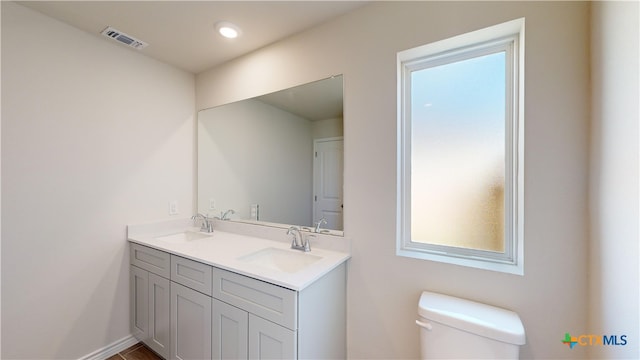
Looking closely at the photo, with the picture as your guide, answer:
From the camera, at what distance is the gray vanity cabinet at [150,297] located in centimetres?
165

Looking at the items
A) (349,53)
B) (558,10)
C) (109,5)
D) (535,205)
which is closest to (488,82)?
(558,10)

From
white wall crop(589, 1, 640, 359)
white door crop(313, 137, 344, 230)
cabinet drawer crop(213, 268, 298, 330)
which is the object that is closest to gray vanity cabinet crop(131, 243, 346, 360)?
cabinet drawer crop(213, 268, 298, 330)

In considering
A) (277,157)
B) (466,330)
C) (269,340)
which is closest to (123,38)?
(277,157)

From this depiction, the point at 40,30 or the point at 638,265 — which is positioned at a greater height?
the point at 40,30

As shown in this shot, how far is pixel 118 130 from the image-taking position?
1.85 meters

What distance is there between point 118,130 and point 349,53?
6.02 feet

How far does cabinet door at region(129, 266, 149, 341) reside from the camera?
1790mm

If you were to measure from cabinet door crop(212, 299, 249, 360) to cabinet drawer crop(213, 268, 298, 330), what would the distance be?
0.05 metres

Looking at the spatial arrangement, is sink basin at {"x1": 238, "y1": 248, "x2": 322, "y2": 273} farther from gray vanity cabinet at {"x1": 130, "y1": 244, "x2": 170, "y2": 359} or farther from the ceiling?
the ceiling

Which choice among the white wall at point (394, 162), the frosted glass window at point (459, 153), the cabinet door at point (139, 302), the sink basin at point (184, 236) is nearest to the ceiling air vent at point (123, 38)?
the white wall at point (394, 162)

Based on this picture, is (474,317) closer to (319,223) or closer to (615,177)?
(615,177)

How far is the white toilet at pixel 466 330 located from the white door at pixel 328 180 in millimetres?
696

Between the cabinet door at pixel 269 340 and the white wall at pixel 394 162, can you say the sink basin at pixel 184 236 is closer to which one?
the cabinet door at pixel 269 340

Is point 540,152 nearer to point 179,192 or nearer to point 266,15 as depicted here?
point 266,15
